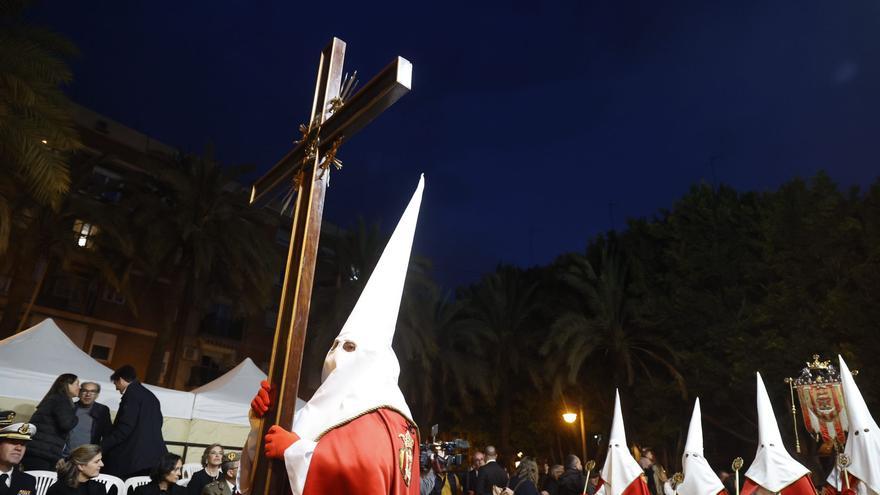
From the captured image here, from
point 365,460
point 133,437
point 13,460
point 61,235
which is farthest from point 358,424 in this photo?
point 61,235

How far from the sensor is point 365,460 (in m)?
2.84

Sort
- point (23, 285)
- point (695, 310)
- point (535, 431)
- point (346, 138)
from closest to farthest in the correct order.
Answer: point (346, 138) → point (23, 285) → point (695, 310) → point (535, 431)

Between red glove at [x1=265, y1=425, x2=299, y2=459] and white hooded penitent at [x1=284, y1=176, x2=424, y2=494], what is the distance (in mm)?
38

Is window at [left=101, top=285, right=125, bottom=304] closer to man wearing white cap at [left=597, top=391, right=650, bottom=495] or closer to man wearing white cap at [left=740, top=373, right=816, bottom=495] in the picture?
man wearing white cap at [left=597, top=391, right=650, bottom=495]

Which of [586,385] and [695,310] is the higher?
[695,310]

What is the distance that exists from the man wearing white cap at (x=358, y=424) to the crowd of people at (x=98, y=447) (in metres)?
3.31

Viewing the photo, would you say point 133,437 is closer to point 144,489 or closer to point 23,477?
point 144,489

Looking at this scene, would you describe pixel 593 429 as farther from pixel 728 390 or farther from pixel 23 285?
pixel 23 285

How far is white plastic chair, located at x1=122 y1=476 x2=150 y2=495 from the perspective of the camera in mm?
6671

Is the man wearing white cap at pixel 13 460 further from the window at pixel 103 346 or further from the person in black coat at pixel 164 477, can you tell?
the window at pixel 103 346

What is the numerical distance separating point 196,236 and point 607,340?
15394mm

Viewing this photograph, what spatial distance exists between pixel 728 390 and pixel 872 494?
14530 millimetres

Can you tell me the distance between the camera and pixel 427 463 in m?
9.88

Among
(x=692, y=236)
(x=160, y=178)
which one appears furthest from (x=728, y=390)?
(x=160, y=178)
